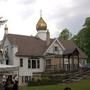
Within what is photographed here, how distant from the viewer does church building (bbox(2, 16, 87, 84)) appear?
226ft

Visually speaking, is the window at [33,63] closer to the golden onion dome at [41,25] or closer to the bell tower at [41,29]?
the bell tower at [41,29]

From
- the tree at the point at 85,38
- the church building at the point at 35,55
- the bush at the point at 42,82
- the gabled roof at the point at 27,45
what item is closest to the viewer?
the bush at the point at 42,82

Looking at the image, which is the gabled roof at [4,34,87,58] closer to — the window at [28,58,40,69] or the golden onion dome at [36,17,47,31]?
the window at [28,58,40,69]

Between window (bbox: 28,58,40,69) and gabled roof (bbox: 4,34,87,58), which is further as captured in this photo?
window (bbox: 28,58,40,69)

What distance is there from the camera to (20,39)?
73.6 meters

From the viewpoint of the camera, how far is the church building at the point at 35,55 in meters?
68.9

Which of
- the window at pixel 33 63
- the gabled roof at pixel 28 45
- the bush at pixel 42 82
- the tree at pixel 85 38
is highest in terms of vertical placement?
the tree at pixel 85 38

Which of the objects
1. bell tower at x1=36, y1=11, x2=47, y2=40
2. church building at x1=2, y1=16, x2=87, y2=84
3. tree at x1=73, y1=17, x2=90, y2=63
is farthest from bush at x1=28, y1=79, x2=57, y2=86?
tree at x1=73, y1=17, x2=90, y2=63

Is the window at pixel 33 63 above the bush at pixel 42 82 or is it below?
above

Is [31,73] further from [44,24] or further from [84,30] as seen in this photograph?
[84,30]

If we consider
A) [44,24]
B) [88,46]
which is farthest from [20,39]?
[88,46]

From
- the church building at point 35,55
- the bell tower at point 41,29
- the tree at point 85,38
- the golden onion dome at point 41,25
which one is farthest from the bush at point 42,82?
the tree at point 85,38

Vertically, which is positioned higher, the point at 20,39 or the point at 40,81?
the point at 20,39

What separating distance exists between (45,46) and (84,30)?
30308 millimetres
